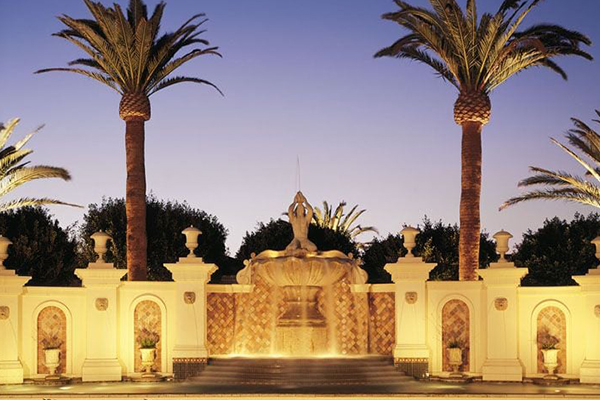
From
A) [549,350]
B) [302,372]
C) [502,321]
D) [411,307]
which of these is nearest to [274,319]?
[302,372]

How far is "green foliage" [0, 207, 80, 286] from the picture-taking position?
3853 cm

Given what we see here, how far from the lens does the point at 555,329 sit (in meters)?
21.5

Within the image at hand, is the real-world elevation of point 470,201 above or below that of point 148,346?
above

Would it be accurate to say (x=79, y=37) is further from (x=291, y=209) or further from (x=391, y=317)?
(x=391, y=317)

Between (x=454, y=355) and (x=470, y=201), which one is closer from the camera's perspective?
(x=454, y=355)

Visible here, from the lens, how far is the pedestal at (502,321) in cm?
2138

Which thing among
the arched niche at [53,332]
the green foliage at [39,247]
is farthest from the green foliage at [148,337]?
the green foliage at [39,247]

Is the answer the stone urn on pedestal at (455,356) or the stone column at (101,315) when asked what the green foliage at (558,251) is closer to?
the stone urn on pedestal at (455,356)

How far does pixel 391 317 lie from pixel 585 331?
4222 millimetres

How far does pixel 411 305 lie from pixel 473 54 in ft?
24.3

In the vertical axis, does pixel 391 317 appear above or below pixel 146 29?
below

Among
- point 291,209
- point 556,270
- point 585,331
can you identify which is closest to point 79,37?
point 291,209

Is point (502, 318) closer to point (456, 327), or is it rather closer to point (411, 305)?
point (456, 327)

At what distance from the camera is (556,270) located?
1642 inches
